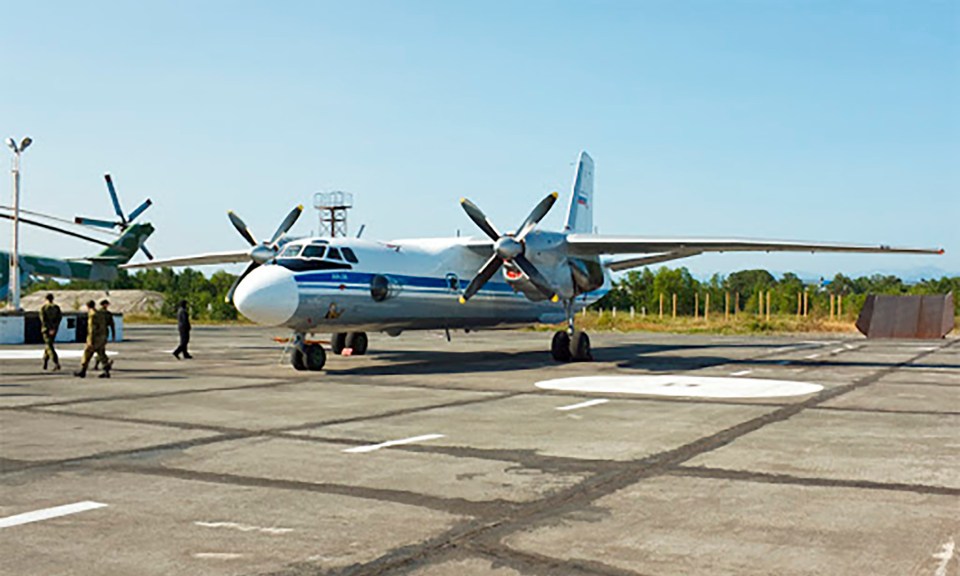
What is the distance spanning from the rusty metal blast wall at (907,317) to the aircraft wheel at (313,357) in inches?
1316

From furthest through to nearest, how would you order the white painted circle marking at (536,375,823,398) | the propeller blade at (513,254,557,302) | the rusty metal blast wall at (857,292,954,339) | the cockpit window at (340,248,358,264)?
1. the rusty metal blast wall at (857,292,954,339)
2. the propeller blade at (513,254,557,302)
3. the cockpit window at (340,248,358,264)
4. the white painted circle marking at (536,375,823,398)

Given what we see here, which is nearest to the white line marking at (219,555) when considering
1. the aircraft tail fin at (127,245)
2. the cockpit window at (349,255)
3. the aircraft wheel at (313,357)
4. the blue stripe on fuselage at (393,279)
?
the blue stripe on fuselage at (393,279)

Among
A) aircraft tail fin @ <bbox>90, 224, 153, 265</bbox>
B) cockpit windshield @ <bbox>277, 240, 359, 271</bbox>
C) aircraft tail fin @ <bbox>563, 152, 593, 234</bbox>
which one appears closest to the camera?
cockpit windshield @ <bbox>277, 240, 359, 271</bbox>

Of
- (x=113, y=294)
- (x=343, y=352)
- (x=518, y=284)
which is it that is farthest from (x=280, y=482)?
(x=113, y=294)

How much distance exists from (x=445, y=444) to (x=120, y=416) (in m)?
5.44

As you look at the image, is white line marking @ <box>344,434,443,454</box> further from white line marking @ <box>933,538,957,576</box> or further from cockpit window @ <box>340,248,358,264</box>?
cockpit window @ <box>340,248,358,264</box>

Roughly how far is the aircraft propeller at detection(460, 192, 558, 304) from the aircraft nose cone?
5560mm

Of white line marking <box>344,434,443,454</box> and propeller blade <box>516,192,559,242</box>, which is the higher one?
propeller blade <box>516,192,559,242</box>

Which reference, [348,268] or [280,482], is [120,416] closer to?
[280,482]

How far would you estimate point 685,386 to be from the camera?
16859 millimetres

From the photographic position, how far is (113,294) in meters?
98.1

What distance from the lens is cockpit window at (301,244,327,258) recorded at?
20547mm

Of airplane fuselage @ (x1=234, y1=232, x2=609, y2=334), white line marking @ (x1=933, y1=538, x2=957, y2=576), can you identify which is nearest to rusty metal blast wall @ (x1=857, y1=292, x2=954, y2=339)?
airplane fuselage @ (x1=234, y1=232, x2=609, y2=334)

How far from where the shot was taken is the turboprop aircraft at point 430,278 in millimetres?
19656
